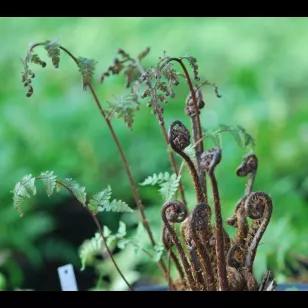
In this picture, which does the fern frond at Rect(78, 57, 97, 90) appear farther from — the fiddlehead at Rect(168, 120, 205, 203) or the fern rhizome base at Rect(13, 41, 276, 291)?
the fiddlehead at Rect(168, 120, 205, 203)

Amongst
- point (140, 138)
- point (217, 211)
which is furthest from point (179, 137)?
point (140, 138)

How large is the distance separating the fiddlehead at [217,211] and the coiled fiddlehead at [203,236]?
2cm

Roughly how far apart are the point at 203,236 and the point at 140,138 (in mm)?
1725

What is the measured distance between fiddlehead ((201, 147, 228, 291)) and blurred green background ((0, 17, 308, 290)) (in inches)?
24.3

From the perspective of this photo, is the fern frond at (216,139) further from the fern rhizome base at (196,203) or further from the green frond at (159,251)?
the green frond at (159,251)

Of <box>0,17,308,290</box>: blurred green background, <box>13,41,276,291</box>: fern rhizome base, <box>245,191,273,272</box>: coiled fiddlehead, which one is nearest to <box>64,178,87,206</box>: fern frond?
<box>13,41,276,291</box>: fern rhizome base

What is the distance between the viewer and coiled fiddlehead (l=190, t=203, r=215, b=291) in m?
0.96

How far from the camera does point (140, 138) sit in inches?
108

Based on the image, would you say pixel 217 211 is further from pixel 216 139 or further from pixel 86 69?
pixel 86 69

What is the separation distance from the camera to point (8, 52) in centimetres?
359

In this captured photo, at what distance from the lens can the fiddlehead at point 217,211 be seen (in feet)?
2.97

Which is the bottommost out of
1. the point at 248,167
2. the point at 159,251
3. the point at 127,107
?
the point at 159,251

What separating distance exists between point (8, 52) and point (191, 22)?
38.0 inches
